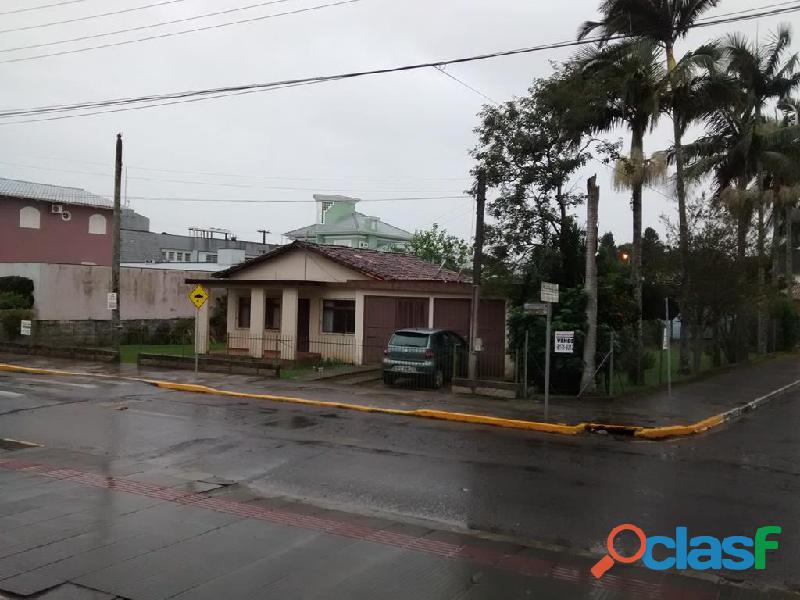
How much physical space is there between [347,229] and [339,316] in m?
34.8

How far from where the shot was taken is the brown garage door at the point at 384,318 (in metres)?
23.9

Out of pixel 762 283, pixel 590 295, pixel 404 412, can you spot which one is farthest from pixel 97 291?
pixel 762 283

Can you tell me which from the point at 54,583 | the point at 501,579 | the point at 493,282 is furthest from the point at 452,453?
the point at 493,282

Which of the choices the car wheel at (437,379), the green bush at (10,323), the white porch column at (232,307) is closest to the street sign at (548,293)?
the car wheel at (437,379)

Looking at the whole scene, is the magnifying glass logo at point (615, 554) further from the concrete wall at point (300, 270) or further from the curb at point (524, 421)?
the concrete wall at point (300, 270)

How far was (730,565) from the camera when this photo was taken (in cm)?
592

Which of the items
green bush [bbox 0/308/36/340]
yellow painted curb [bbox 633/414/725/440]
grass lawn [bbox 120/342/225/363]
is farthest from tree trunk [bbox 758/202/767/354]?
green bush [bbox 0/308/36/340]

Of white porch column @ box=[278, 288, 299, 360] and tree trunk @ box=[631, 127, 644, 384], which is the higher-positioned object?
tree trunk @ box=[631, 127, 644, 384]

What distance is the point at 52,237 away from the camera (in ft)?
132

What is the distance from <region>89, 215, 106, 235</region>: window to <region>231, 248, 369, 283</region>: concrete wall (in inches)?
753

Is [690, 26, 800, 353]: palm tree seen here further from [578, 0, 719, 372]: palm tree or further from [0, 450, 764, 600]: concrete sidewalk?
[0, 450, 764, 600]: concrete sidewalk

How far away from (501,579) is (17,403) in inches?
514

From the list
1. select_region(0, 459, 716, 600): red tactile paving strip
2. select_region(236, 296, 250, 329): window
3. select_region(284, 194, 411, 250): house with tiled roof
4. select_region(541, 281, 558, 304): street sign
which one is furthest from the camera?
select_region(284, 194, 411, 250): house with tiled roof

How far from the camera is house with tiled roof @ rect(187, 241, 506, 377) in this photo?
941 inches
